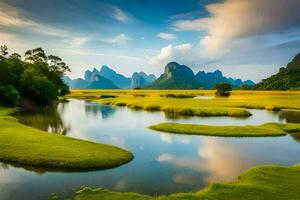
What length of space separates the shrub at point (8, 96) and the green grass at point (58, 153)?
45045mm

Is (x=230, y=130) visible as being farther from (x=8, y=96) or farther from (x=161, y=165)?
(x=8, y=96)

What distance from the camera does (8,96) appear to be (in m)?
78.8

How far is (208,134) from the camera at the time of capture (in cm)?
4616

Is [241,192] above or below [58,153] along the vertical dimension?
below

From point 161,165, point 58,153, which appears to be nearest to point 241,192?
point 161,165

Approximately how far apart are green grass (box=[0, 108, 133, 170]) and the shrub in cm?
4505

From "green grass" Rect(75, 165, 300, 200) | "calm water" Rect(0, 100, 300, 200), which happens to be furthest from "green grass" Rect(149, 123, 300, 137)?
"green grass" Rect(75, 165, 300, 200)

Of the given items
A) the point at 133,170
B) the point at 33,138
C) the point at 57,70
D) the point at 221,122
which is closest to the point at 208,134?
the point at 221,122

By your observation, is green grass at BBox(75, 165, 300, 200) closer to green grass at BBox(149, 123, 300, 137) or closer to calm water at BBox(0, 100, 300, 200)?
calm water at BBox(0, 100, 300, 200)

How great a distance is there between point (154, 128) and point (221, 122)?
15.3 meters

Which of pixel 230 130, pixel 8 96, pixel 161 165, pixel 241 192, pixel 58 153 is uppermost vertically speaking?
pixel 8 96

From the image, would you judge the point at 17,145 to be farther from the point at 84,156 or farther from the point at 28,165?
the point at 84,156

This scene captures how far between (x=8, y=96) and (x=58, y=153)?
55736 millimetres

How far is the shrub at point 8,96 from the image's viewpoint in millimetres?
78312
